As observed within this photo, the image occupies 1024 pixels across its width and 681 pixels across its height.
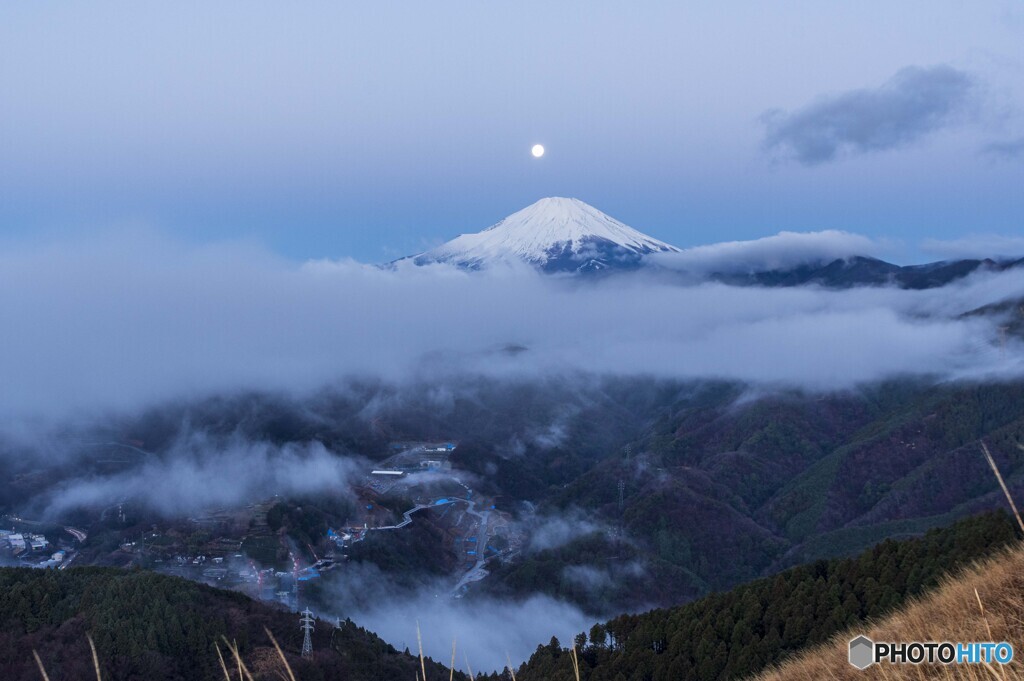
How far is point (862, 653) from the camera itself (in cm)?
602

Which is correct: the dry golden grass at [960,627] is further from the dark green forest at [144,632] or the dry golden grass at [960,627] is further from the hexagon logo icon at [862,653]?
the dark green forest at [144,632]

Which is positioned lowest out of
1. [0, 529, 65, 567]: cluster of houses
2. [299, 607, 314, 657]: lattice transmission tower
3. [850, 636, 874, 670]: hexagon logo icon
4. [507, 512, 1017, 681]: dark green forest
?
[0, 529, 65, 567]: cluster of houses

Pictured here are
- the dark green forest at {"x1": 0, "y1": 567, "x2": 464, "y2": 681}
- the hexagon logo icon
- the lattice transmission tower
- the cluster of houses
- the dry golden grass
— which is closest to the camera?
the dry golden grass

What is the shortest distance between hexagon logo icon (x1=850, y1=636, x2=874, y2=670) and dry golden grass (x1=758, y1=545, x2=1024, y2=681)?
6 cm

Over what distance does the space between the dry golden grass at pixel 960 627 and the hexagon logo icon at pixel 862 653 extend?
0.21 ft

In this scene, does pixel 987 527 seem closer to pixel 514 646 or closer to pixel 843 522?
pixel 514 646

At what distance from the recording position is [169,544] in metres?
81.8

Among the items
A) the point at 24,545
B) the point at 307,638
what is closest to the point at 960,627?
the point at 307,638

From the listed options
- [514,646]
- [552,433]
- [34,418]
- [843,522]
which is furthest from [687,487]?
[34,418]

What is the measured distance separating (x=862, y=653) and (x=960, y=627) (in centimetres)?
73

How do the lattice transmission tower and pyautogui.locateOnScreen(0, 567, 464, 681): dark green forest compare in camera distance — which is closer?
pyautogui.locateOnScreen(0, 567, 464, 681): dark green forest

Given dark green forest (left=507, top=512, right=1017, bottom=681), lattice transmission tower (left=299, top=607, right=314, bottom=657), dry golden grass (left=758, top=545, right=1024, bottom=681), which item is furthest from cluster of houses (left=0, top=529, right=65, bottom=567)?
dry golden grass (left=758, top=545, right=1024, bottom=681)

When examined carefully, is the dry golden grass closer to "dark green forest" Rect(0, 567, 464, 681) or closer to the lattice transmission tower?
"dark green forest" Rect(0, 567, 464, 681)

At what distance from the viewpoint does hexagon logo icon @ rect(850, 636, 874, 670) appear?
589 cm
